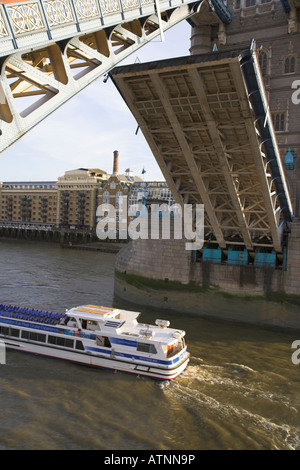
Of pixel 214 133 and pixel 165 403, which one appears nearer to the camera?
pixel 165 403

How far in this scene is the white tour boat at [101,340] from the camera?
16.7m

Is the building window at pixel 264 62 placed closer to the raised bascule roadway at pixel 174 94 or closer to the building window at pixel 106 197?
the raised bascule roadway at pixel 174 94

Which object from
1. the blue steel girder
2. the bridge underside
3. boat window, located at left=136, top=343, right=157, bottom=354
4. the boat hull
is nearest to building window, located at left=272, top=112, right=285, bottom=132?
the bridge underside

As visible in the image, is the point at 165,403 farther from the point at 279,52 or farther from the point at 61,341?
the point at 279,52

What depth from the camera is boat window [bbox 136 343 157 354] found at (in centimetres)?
1677

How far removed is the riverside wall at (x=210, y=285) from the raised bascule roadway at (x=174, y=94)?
69.4 inches

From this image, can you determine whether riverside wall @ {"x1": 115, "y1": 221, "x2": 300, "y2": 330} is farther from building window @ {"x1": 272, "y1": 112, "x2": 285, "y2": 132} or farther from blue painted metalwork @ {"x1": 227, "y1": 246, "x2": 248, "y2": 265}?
building window @ {"x1": 272, "y1": 112, "x2": 285, "y2": 132}

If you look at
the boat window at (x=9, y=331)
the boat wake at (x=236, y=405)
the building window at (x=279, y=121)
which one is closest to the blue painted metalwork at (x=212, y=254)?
the boat wake at (x=236, y=405)

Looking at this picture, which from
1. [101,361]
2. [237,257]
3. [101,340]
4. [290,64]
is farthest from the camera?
[290,64]

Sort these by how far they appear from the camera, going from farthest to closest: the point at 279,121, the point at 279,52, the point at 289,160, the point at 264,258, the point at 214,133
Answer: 1. the point at 279,121
2. the point at 279,52
3. the point at 289,160
4. the point at 264,258
5. the point at 214,133

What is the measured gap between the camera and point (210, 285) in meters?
27.3

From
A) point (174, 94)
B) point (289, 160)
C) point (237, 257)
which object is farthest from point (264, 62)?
point (174, 94)

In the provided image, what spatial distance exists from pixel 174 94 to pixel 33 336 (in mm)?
12835

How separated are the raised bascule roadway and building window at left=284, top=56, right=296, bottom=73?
11.7ft
